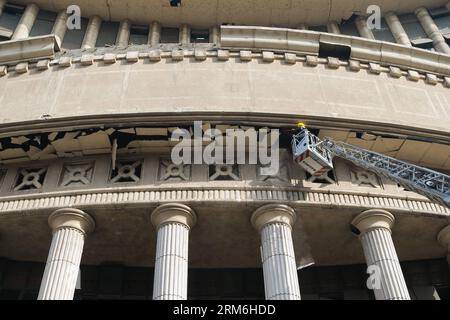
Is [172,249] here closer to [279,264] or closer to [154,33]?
[279,264]

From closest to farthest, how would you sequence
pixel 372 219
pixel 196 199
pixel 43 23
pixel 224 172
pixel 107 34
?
pixel 196 199 → pixel 372 219 → pixel 224 172 → pixel 107 34 → pixel 43 23

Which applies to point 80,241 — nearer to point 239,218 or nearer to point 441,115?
point 239,218

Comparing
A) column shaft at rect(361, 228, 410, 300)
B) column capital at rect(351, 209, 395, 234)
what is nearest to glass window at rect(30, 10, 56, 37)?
column capital at rect(351, 209, 395, 234)

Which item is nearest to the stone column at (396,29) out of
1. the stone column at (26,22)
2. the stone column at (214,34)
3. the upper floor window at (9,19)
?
the stone column at (214,34)

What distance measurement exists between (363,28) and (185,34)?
863cm

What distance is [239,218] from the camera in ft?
59.1

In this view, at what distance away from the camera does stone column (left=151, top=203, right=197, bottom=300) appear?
610 inches

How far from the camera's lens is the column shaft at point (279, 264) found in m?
15.5

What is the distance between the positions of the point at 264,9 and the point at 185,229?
524 inches

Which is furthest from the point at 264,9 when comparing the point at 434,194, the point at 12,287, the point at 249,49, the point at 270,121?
the point at 12,287

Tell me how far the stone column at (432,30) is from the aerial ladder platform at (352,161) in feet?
32.4

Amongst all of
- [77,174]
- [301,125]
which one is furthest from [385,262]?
[77,174]

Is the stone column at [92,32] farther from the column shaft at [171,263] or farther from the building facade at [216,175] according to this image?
the column shaft at [171,263]

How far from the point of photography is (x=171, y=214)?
17.2 meters
